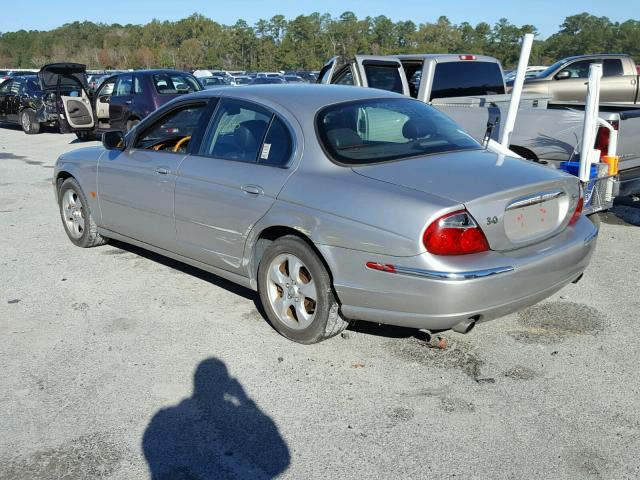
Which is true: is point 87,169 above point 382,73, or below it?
below

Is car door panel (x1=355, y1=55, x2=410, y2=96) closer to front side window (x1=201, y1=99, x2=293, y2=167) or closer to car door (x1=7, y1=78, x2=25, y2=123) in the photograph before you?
front side window (x1=201, y1=99, x2=293, y2=167)

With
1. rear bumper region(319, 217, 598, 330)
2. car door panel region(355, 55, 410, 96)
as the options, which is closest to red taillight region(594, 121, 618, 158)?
rear bumper region(319, 217, 598, 330)

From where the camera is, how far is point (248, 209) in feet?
14.9

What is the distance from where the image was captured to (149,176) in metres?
5.42

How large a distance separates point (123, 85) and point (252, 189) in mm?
12197

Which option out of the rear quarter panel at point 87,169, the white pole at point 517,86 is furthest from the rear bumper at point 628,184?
the rear quarter panel at point 87,169

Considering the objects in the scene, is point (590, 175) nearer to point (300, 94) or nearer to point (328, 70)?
point (300, 94)

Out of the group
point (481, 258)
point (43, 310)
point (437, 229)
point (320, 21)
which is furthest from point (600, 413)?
point (320, 21)

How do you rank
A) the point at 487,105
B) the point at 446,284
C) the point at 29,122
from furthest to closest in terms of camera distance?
the point at 29,122
the point at 487,105
the point at 446,284

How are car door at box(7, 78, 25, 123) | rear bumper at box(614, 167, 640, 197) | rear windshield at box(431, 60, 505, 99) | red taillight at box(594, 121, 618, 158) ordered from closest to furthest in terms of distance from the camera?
red taillight at box(594, 121, 618, 158), rear bumper at box(614, 167, 640, 197), rear windshield at box(431, 60, 505, 99), car door at box(7, 78, 25, 123)

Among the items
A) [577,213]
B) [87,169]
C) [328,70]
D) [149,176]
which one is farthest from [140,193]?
[328,70]

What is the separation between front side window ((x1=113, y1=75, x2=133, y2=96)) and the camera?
50.6 feet

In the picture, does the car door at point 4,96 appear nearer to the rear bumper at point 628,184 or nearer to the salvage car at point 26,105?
the salvage car at point 26,105

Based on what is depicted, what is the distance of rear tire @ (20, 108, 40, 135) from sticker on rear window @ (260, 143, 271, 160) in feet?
54.4
